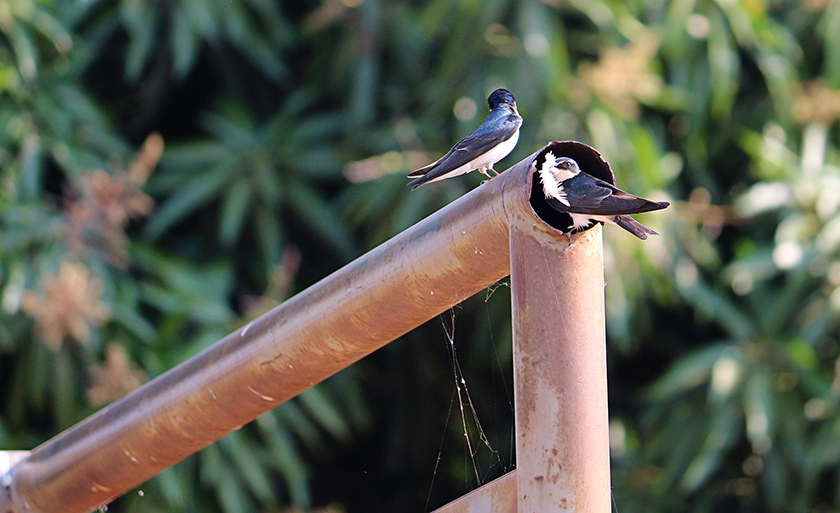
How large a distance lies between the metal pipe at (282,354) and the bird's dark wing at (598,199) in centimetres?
5

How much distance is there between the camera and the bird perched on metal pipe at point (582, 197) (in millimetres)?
833

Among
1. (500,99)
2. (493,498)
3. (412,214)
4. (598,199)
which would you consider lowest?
(412,214)

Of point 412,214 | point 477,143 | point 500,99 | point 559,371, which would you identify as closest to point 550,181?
point 559,371

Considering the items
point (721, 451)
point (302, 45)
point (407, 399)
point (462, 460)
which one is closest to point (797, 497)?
point (721, 451)

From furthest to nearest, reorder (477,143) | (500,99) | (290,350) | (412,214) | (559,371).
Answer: (412,214) < (500,99) < (477,143) < (290,350) < (559,371)

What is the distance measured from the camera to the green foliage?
362cm

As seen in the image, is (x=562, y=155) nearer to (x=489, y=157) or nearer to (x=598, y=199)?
(x=598, y=199)

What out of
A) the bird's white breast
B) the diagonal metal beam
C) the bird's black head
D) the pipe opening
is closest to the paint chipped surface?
the diagonal metal beam

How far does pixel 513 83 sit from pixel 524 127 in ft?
0.67

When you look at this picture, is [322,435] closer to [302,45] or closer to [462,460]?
[462,460]

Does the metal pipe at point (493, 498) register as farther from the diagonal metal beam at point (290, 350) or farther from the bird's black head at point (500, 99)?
the bird's black head at point (500, 99)

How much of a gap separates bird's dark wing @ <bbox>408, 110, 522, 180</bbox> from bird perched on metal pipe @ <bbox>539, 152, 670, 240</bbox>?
2.06 feet

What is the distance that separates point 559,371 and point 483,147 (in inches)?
35.8

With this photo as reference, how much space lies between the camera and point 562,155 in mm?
888
